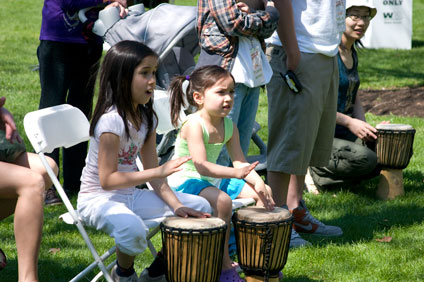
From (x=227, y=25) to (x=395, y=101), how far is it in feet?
18.3

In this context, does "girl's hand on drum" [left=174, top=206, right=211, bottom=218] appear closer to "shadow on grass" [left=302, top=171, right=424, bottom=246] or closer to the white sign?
"shadow on grass" [left=302, top=171, right=424, bottom=246]

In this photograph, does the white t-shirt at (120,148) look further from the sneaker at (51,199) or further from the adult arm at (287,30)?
the sneaker at (51,199)

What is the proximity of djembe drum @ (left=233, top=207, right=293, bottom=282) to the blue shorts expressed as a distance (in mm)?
306

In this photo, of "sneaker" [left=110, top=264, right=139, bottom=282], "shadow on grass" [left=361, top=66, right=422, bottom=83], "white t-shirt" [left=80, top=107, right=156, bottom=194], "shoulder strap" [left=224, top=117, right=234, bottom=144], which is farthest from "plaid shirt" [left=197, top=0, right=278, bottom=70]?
"shadow on grass" [left=361, top=66, right=422, bottom=83]

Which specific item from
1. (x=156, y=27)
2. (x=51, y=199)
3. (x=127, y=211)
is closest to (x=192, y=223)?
(x=127, y=211)

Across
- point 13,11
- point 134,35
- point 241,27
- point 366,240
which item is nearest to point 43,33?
point 134,35

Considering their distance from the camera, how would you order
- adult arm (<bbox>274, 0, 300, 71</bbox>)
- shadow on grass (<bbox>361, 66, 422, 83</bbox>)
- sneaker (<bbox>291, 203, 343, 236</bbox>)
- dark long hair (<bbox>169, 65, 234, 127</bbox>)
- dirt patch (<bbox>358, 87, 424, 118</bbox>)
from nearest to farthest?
1. dark long hair (<bbox>169, 65, 234, 127</bbox>)
2. adult arm (<bbox>274, 0, 300, 71</bbox>)
3. sneaker (<bbox>291, 203, 343, 236</bbox>)
4. dirt patch (<bbox>358, 87, 424, 118</bbox>)
5. shadow on grass (<bbox>361, 66, 422, 83</bbox>)

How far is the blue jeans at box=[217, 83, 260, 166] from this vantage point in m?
4.26

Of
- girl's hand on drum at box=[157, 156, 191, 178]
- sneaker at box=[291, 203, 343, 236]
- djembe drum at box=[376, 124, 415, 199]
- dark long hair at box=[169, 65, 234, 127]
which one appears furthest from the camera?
djembe drum at box=[376, 124, 415, 199]

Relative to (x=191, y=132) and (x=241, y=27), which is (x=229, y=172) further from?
(x=241, y=27)

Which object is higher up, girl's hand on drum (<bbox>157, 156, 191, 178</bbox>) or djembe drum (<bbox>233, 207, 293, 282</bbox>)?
girl's hand on drum (<bbox>157, 156, 191, 178</bbox>)

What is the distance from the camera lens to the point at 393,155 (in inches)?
227

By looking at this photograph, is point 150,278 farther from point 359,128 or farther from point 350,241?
point 359,128

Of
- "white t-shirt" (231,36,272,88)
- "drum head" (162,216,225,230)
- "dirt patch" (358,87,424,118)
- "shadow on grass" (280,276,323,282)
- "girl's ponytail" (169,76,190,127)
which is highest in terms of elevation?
"white t-shirt" (231,36,272,88)
